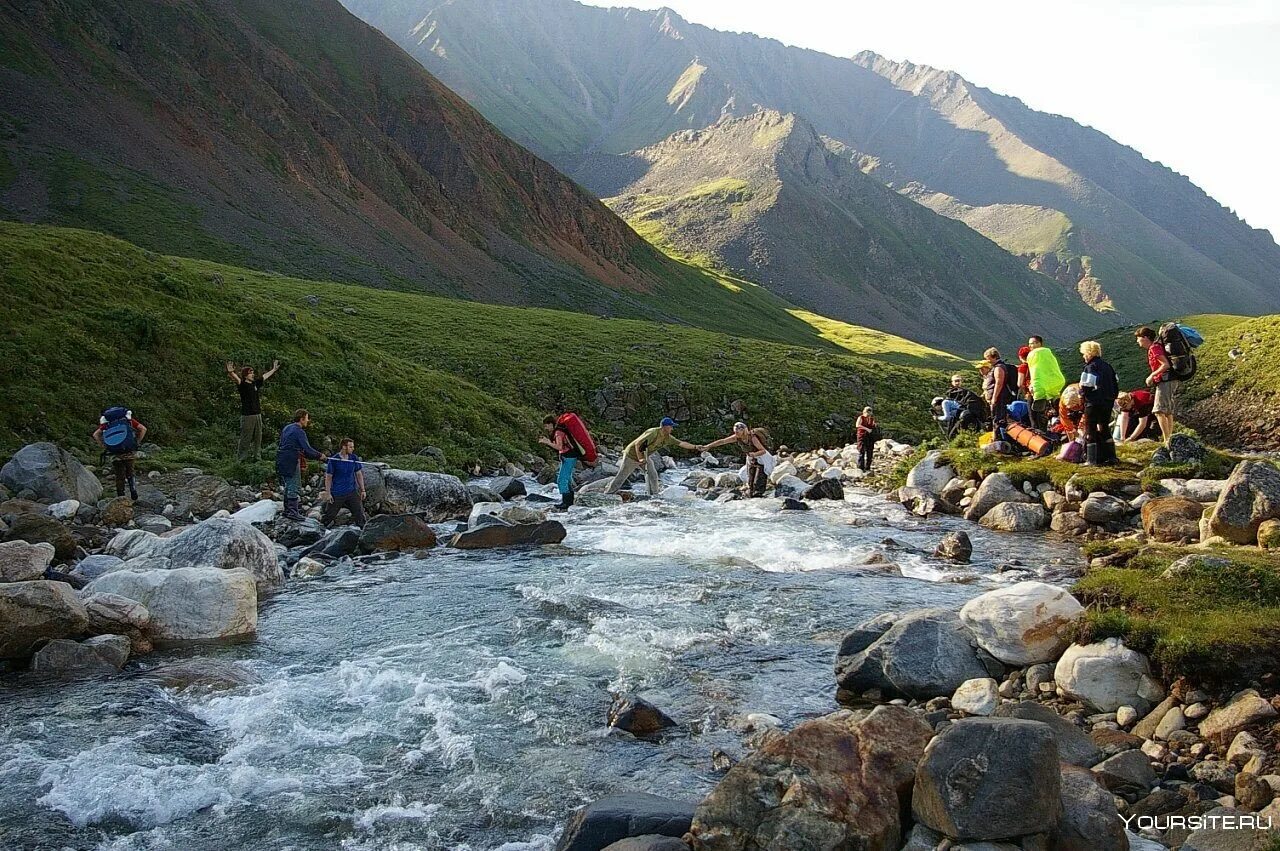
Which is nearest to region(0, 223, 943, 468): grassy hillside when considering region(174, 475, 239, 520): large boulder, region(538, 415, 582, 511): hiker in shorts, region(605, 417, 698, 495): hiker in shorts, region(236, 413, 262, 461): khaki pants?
region(236, 413, 262, 461): khaki pants

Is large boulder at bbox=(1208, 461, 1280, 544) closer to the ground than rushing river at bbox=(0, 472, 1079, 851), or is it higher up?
higher up

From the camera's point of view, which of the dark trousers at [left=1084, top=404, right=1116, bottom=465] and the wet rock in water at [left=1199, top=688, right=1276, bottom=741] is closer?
the wet rock in water at [left=1199, top=688, right=1276, bottom=741]

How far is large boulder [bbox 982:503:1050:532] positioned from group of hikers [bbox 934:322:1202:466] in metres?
2.53

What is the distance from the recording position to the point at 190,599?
1388 centimetres

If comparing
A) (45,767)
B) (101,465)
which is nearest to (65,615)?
(45,767)

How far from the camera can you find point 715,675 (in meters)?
12.3

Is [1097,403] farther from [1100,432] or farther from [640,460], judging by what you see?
[640,460]

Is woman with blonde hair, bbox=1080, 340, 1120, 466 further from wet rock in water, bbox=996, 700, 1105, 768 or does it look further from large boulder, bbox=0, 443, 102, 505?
large boulder, bbox=0, 443, 102, 505

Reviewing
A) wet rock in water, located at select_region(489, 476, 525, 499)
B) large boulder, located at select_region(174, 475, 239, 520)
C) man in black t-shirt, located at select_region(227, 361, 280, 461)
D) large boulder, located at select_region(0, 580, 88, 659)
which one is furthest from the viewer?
wet rock in water, located at select_region(489, 476, 525, 499)

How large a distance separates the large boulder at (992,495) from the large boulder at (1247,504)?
706cm

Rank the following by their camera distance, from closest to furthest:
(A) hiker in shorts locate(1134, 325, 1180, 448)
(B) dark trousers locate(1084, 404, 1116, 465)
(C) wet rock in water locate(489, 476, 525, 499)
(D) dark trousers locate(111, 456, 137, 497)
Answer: (A) hiker in shorts locate(1134, 325, 1180, 448) < (D) dark trousers locate(111, 456, 137, 497) < (B) dark trousers locate(1084, 404, 1116, 465) < (C) wet rock in water locate(489, 476, 525, 499)

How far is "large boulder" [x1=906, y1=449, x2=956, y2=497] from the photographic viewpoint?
84.3 feet

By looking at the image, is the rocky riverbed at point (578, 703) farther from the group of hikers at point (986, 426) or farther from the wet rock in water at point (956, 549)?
the group of hikers at point (986, 426)

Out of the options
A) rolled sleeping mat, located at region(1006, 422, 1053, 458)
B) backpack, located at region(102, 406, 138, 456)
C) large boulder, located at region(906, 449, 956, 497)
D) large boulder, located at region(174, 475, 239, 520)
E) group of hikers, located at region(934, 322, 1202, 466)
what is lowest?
large boulder, located at region(174, 475, 239, 520)
